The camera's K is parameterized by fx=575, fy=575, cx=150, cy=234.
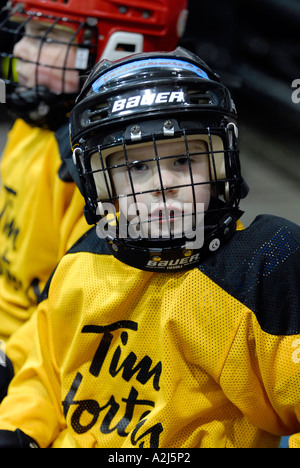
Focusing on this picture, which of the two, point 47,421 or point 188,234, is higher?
point 188,234

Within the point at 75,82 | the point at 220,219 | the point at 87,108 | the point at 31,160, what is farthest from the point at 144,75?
the point at 31,160

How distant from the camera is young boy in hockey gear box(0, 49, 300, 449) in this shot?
86 cm

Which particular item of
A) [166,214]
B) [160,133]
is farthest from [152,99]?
[166,214]

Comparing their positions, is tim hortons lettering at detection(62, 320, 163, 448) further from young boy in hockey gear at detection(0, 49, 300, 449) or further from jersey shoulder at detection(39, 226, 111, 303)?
jersey shoulder at detection(39, 226, 111, 303)

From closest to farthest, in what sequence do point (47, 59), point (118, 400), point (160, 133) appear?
1. point (160, 133)
2. point (118, 400)
3. point (47, 59)

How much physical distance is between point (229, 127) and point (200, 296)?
266 mm

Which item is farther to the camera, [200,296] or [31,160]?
[31,160]

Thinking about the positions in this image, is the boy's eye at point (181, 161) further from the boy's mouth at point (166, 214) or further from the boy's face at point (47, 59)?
the boy's face at point (47, 59)

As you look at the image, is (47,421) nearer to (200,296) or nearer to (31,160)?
(200,296)

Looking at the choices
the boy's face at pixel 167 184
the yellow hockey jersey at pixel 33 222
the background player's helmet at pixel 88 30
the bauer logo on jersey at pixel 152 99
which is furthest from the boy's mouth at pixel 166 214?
the background player's helmet at pixel 88 30

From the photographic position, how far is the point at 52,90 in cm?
136

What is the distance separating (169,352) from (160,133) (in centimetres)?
34

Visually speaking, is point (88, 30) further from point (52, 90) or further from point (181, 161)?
point (181, 161)

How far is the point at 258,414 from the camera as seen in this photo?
91 centimetres
